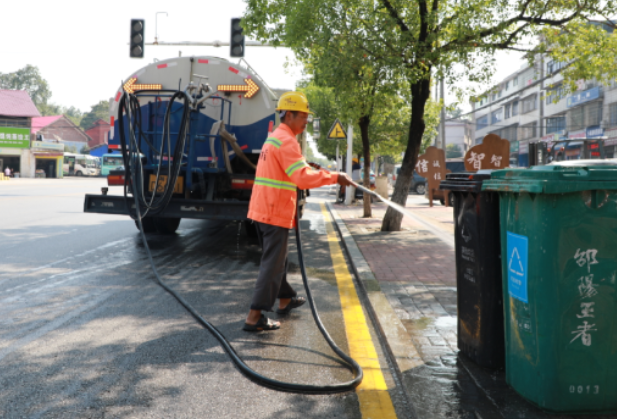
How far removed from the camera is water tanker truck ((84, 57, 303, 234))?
8000 mm

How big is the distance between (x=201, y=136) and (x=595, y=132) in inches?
1411

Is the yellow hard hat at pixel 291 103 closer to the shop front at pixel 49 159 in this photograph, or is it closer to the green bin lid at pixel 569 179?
the green bin lid at pixel 569 179

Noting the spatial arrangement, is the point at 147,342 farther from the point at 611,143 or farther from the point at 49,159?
the point at 49,159

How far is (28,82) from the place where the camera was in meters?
91.1

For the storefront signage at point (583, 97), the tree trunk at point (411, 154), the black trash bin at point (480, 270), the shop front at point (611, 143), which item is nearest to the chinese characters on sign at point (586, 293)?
the black trash bin at point (480, 270)

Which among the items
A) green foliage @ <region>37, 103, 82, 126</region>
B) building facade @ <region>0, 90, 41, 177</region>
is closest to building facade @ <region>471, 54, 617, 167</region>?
building facade @ <region>0, 90, 41, 177</region>

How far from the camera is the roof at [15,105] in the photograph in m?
51.3

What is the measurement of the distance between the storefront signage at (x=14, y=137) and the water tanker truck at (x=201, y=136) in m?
49.1

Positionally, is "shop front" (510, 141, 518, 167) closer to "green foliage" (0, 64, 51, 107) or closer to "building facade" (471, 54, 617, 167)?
"building facade" (471, 54, 617, 167)

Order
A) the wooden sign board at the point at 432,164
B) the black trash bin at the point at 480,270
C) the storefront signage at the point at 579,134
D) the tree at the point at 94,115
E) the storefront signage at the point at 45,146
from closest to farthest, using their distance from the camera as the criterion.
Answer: the black trash bin at the point at 480,270
the wooden sign board at the point at 432,164
the storefront signage at the point at 579,134
the storefront signage at the point at 45,146
the tree at the point at 94,115

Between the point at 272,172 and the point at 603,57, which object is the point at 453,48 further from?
the point at 272,172

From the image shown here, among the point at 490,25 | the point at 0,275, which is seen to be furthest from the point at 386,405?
the point at 490,25

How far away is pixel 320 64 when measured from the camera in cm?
1033

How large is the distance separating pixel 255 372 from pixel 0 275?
411cm
